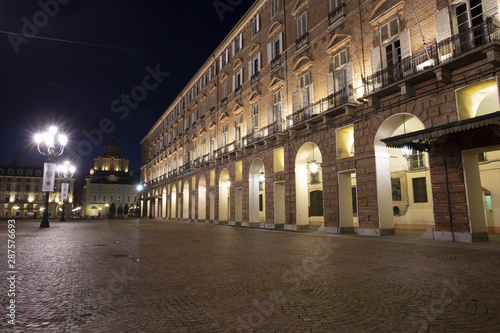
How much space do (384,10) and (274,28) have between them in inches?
400

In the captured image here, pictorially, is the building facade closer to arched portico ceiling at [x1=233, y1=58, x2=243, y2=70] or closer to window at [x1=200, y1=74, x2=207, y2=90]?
arched portico ceiling at [x1=233, y1=58, x2=243, y2=70]

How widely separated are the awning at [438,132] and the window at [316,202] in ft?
45.3

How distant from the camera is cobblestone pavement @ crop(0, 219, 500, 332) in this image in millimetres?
3795

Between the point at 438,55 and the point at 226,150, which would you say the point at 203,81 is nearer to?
the point at 226,150

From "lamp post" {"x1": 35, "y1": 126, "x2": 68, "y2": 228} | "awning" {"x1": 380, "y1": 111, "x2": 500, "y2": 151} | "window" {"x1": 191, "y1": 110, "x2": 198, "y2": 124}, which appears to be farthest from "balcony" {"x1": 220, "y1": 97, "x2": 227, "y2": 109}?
"awning" {"x1": 380, "y1": 111, "x2": 500, "y2": 151}

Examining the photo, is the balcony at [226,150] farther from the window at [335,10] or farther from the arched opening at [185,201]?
the window at [335,10]

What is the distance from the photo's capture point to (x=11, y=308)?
438 cm

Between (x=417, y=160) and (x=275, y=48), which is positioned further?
(x=275, y=48)

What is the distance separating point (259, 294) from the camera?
503 cm

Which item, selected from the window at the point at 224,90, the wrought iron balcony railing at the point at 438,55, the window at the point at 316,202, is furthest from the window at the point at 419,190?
the window at the point at 224,90

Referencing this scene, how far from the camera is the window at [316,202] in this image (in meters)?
26.5

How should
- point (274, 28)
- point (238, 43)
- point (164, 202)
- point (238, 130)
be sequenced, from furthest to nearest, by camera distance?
point (164, 202), point (238, 43), point (238, 130), point (274, 28)

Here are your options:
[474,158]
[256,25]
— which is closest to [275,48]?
[256,25]

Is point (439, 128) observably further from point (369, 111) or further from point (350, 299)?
point (350, 299)
